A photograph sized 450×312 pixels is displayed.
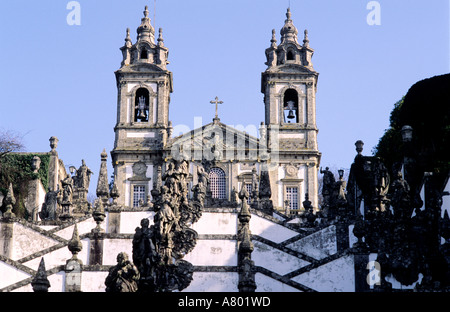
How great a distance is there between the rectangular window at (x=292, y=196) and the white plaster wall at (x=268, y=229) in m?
24.1

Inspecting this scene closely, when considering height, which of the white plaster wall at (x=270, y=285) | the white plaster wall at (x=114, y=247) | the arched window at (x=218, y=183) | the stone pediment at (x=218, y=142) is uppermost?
the stone pediment at (x=218, y=142)

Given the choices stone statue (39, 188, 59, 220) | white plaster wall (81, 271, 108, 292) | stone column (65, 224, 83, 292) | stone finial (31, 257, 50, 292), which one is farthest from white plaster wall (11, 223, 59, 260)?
stone finial (31, 257, 50, 292)

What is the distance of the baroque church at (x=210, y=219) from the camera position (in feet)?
77.3

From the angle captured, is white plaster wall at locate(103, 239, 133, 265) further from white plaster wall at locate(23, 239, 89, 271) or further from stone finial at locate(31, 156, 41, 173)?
stone finial at locate(31, 156, 41, 173)

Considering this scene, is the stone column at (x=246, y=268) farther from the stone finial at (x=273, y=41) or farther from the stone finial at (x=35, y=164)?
the stone finial at (x=273, y=41)

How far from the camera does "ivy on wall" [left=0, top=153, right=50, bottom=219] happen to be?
147 feet

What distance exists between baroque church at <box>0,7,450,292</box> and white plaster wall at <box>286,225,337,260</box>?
45mm

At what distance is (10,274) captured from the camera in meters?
27.9

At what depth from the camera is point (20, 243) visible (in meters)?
32.5

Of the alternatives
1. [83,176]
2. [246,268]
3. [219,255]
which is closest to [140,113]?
[83,176]

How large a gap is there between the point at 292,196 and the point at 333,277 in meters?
30.6

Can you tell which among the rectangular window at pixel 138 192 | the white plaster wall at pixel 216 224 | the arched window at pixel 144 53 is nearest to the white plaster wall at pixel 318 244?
the white plaster wall at pixel 216 224
